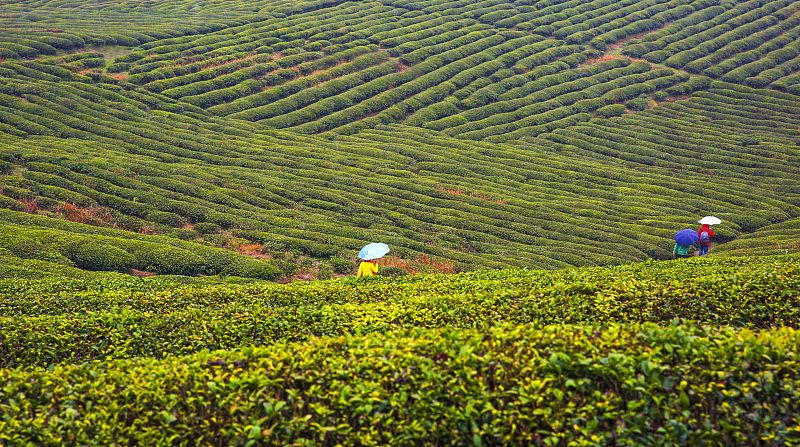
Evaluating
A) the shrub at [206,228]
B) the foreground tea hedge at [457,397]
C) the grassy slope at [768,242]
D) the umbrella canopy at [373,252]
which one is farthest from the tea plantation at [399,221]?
the umbrella canopy at [373,252]

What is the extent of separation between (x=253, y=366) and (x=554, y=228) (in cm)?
3131

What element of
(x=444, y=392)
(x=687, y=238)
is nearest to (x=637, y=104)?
(x=687, y=238)

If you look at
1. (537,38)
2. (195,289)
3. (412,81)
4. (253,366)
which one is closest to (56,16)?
(412,81)

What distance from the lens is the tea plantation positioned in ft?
26.9

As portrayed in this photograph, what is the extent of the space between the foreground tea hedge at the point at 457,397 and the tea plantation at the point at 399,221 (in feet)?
0.12

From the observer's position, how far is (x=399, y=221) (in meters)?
36.6

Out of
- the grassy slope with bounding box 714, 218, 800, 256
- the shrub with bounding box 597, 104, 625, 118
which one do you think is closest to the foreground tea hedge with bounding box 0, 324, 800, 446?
the grassy slope with bounding box 714, 218, 800, 256

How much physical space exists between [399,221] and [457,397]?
1123 inches

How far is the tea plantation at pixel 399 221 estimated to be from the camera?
8.20m

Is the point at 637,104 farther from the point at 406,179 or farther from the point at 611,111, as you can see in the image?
the point at 406,179

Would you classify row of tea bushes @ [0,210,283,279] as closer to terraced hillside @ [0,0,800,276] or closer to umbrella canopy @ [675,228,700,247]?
terraced hillside @ [0,0,800,276]

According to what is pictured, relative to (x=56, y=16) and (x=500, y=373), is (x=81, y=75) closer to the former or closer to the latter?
(x=56, y=16)

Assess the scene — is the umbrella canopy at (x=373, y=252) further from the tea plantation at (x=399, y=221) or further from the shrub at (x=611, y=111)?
the shrub at (x=611, y=111)

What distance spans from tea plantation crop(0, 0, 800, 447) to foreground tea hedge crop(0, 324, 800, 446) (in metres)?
0.04
